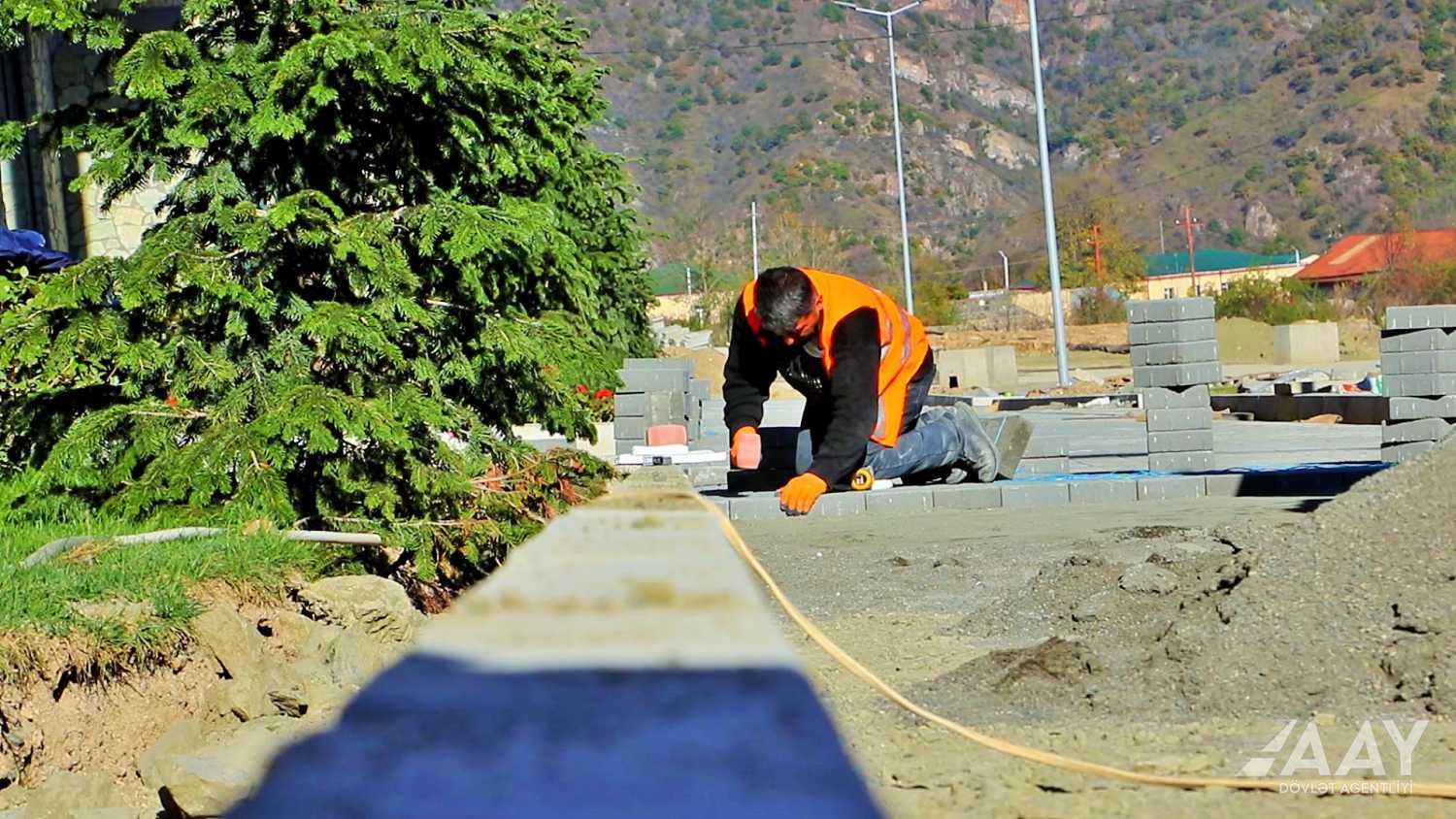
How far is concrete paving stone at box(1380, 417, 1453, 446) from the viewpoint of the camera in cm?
1159

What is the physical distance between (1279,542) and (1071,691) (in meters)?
1.55

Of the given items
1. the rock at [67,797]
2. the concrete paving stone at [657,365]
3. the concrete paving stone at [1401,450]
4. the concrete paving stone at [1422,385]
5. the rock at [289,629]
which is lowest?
the rock at [67,797]

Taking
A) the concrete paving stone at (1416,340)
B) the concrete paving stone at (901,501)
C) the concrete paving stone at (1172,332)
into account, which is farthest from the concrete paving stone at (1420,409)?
the concrete paving stone at (901,501)

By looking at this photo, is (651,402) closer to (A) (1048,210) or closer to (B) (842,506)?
(B) (842,506)

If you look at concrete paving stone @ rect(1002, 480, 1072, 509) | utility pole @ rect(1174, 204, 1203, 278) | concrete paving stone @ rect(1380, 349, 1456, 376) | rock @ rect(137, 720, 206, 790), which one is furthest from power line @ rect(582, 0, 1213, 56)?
rock @ rect(137, 720, 206, 790)

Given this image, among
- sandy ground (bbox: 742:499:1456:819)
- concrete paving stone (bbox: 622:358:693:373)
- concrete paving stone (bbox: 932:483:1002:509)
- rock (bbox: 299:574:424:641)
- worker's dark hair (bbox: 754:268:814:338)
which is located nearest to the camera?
sandy ground (bbox: 742:499:1456:819)

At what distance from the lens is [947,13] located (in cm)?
15350

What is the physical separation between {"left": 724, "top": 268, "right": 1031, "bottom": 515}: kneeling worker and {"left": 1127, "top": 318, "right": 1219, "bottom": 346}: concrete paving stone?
110 inches

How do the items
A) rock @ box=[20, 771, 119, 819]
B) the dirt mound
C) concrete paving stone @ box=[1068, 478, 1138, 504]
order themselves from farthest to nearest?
concrete paving stone @ box=[1068, 478, 1138, 504], the dirt mound, rock @ box=[20, 771, 119, 819]

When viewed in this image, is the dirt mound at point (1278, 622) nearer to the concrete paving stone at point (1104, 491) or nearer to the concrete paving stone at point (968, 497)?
the concrete paving stone at point (968, 497)

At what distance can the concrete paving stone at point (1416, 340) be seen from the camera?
11516 millimetres

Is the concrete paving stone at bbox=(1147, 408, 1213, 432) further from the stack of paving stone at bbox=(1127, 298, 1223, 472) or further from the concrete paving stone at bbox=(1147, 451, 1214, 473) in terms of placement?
the concrete paving stone at bbox=(1147, 451, 1214, 473)

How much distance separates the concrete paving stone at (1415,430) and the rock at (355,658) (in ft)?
27.1

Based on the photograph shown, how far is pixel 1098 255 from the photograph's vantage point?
→ 72.6m
